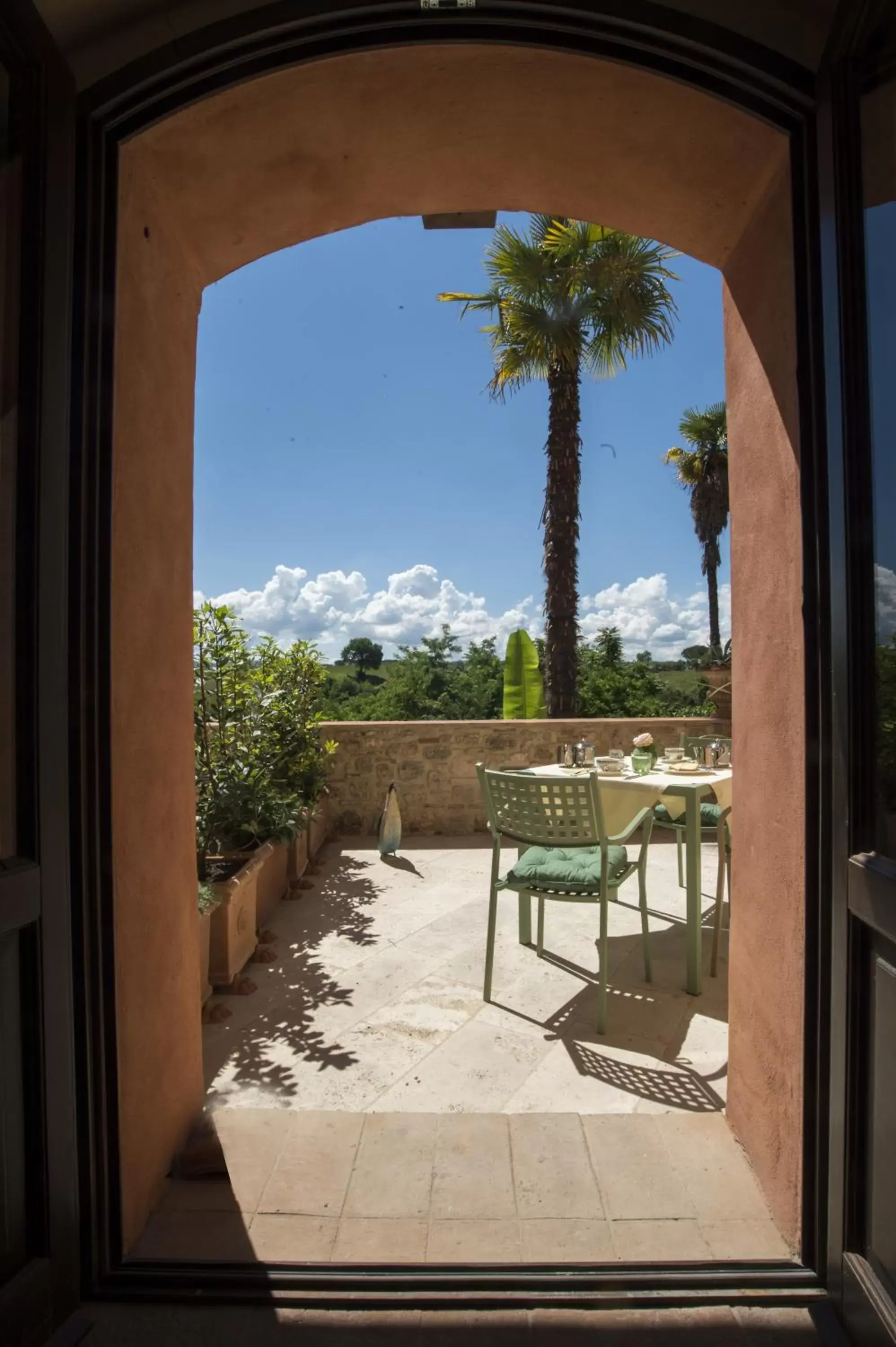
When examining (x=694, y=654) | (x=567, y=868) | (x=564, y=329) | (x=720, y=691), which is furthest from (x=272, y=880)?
(x=694, y=654)

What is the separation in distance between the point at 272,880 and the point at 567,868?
196cm

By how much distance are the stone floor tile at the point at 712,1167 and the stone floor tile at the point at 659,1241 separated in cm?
7

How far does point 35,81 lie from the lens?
1.22 metres

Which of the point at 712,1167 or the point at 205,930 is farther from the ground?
the point at 205,930

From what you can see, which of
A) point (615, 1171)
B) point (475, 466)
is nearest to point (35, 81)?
point (615, 1171)

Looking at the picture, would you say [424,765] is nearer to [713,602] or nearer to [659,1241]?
[659,1241]

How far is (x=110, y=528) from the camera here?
1.43m

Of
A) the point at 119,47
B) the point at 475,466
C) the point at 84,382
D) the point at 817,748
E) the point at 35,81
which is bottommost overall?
the point at 817,748

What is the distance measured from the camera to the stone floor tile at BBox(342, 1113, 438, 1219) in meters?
1.59

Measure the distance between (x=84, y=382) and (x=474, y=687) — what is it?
38.3ft

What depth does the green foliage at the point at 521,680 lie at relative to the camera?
820 centimetres

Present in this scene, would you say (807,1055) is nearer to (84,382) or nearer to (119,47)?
(84,382)

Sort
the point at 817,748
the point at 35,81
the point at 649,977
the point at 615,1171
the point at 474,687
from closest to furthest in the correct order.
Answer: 1. the point at 35,81
2. the point at 817,748
3. the point at 615,1171
4. the point at 649,977
5. the point at 474,687

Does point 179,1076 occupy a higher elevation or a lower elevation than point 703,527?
lower
